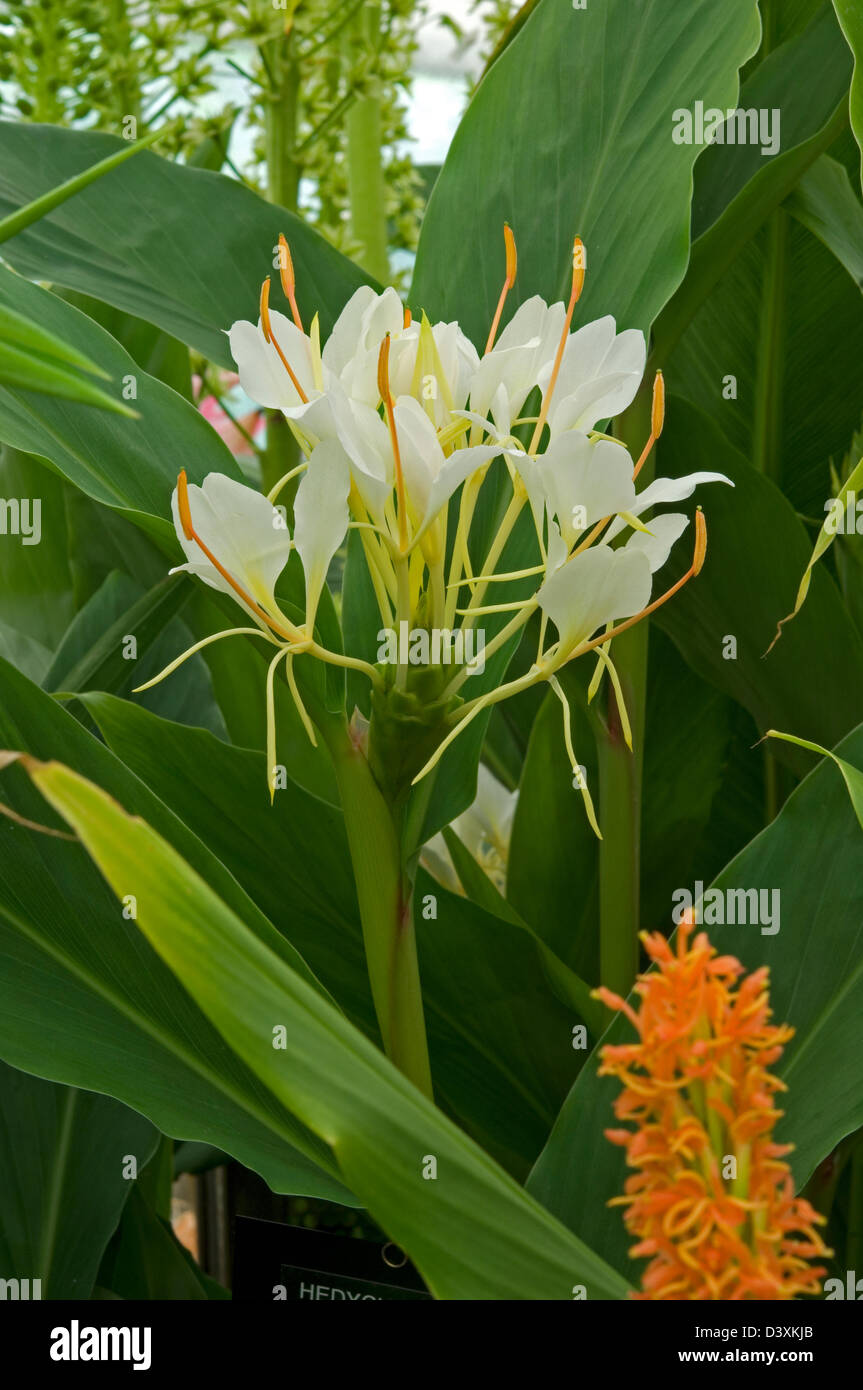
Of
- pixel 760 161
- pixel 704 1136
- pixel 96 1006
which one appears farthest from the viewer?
pixel 760 161

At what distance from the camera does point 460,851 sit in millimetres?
534

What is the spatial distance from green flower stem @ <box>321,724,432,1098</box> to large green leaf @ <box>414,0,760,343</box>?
0.18 metres

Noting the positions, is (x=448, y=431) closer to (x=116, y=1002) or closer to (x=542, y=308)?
(x=542, y=308)

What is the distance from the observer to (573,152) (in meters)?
0.47

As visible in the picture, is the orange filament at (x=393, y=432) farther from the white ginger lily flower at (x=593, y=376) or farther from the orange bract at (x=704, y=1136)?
the orange bract at (x=704, y=1136)

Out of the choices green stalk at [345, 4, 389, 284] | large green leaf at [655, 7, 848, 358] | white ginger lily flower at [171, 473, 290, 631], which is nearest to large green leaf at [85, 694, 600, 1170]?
white ginger lily flower at [171, 473, 290, 631]

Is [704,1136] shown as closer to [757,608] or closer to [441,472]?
[441,472]

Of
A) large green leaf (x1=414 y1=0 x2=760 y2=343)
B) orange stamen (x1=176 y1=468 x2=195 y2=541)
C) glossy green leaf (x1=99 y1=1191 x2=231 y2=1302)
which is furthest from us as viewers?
→ glossy green leaf (x1=99 y1=1191 x2=231 y2=1302)

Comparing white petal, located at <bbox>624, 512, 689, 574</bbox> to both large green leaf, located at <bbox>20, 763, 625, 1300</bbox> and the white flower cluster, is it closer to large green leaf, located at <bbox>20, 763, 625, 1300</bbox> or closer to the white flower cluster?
the white flower cluster

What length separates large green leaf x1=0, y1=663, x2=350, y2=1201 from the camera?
40 centimetres

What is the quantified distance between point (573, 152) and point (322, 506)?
0.22 m

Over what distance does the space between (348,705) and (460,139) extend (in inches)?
8.9


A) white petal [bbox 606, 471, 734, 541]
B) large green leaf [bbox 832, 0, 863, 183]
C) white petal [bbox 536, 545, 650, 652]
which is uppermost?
large green leaf [bbox 832, 0, 863, 183]

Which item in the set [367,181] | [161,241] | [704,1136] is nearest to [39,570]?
[161,241]
